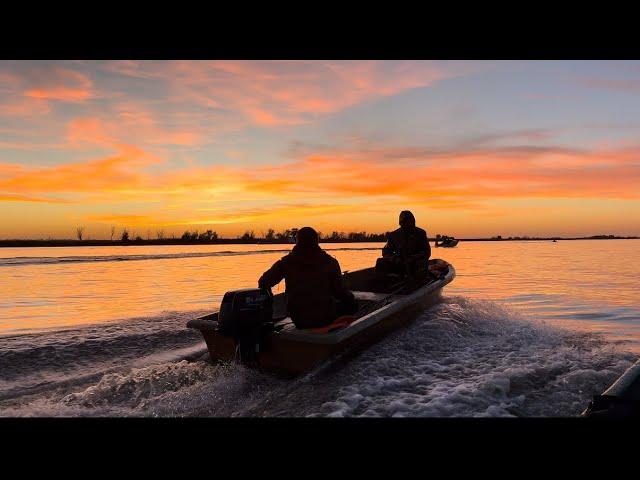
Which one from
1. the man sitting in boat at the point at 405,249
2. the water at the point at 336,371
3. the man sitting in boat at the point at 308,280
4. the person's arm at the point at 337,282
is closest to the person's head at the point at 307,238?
the man sitting in boat at the point at 308,280

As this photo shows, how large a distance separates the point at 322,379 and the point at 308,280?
1.26m

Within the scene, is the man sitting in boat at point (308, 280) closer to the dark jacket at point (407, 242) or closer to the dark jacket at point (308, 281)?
the dark jacket at point (308, 281)

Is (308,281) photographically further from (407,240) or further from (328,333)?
(407,240)

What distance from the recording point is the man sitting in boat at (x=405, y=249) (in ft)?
32.8

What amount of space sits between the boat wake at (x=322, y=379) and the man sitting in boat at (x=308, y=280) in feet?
2.66

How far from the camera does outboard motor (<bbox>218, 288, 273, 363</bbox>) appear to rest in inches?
215

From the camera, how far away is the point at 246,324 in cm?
545
